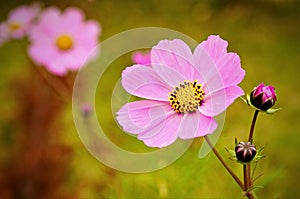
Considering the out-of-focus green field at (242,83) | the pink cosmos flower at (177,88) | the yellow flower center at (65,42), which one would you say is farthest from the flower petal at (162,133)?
the yellow flower center at (65,42)

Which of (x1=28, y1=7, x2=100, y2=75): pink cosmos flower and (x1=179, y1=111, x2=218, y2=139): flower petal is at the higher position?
(x1=28, y1=7, x2=100, y2=75): pink cosmos flower

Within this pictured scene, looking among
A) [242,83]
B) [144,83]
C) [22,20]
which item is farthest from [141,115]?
[242,83]

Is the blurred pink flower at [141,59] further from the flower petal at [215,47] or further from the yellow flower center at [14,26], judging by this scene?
the yellow flower center at [14,26]

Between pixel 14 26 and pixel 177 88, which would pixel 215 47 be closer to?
pixel 177 88

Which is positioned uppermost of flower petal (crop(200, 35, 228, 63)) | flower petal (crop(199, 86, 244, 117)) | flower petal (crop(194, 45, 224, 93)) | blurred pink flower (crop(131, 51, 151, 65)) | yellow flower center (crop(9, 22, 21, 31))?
yellow flower center (crop(9, 22, 21, 31))

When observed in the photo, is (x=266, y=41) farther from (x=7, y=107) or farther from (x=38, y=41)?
(x=38, y=41)

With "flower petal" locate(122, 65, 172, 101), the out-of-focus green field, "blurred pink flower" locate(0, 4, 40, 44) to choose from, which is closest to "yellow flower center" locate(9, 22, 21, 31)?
"blurred pink flower" locate(0, 4, 40, 44)

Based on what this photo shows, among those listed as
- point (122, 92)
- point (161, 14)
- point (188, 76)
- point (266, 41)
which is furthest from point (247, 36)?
point (188, 76)

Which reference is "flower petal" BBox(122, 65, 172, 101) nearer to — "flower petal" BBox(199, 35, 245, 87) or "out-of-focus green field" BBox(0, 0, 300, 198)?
"flower petal" BBox(199, 35, 245, 87)
